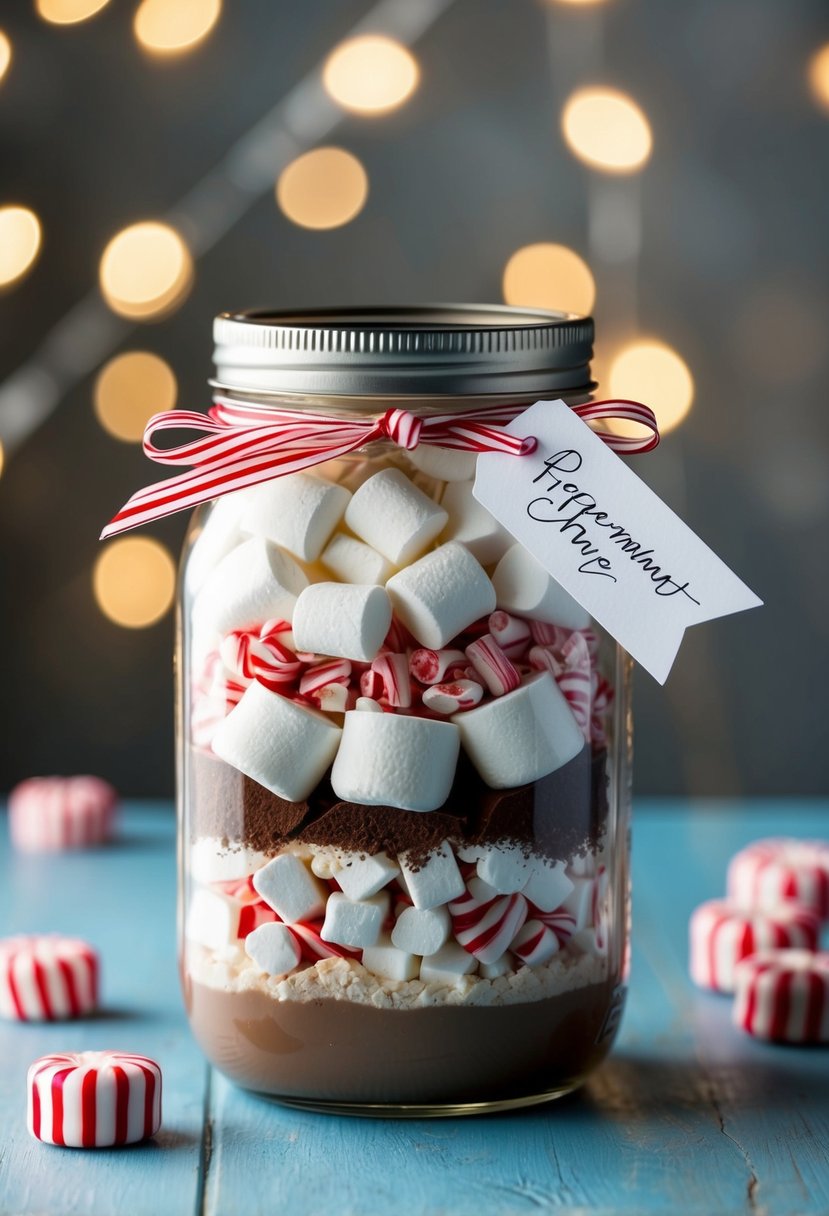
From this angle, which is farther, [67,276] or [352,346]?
[67,276]

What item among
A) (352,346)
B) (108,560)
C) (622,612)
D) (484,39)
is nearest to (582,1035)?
(622,612)

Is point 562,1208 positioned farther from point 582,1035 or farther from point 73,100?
point 73,100

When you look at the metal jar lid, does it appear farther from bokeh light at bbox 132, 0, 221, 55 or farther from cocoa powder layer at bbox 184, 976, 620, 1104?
bokeh light at bbox 132, 0, 221, 55

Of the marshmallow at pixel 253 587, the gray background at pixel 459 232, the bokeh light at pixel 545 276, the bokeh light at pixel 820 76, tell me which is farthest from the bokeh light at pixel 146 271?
the marshmallow at pixel 253 587

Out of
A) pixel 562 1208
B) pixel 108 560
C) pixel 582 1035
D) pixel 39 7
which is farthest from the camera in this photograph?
pixel 108 560

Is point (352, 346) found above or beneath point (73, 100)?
beneath

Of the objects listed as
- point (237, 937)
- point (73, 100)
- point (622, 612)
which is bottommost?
point (237, 937)

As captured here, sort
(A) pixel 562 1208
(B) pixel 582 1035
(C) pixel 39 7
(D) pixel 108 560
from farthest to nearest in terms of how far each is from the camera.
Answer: (D) pixel 108 560 → (C) pixel 39 7 → (B) pixel 582 1035 → (A) pixel 562 1208

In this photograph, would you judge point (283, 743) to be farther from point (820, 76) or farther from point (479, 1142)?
point (820, 76)
